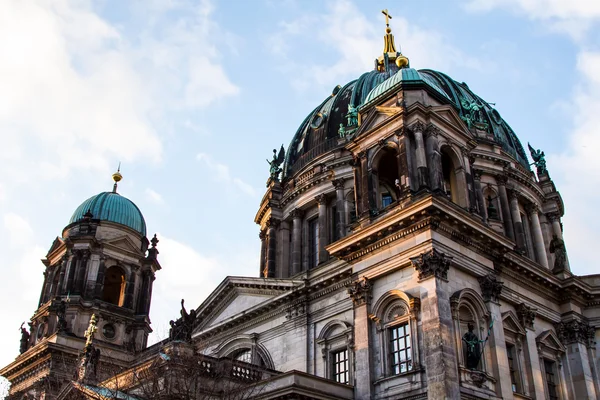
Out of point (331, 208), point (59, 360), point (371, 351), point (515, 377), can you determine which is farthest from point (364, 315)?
point (59, 360)

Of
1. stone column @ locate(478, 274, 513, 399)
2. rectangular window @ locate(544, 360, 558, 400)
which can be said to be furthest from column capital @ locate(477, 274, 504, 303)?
rectangular window @ locate(544, 360, 558, 400)

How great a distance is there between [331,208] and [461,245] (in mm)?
15508

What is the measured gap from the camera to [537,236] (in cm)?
3850

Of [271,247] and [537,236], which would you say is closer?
[537,236]

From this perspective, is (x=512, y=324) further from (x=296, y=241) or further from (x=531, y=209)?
(x=531, y=209)

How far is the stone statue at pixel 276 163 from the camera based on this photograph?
4262 centimetres

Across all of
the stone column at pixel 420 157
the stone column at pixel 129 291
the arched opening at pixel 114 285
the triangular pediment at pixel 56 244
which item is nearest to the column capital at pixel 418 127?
the stone column at pixel 420 157

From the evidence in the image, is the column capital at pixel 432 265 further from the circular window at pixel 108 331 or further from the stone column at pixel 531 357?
the circular window at pixel 108 331

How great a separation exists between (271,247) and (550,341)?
59.0 feet

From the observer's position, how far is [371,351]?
72.3 ft

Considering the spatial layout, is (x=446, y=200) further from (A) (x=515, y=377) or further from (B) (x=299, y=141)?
(B) (x=299, y=141)

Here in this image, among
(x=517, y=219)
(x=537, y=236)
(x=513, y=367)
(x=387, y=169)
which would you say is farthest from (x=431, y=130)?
(x=537, y=236)

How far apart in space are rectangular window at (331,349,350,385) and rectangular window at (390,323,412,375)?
3.39 meters

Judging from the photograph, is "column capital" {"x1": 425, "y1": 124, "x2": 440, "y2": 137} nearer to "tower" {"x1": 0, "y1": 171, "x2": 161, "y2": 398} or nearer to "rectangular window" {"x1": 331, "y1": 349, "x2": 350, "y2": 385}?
"rectangular window" {"x1": 331, "y1": 349, "x2": 350, "y2": 385}
